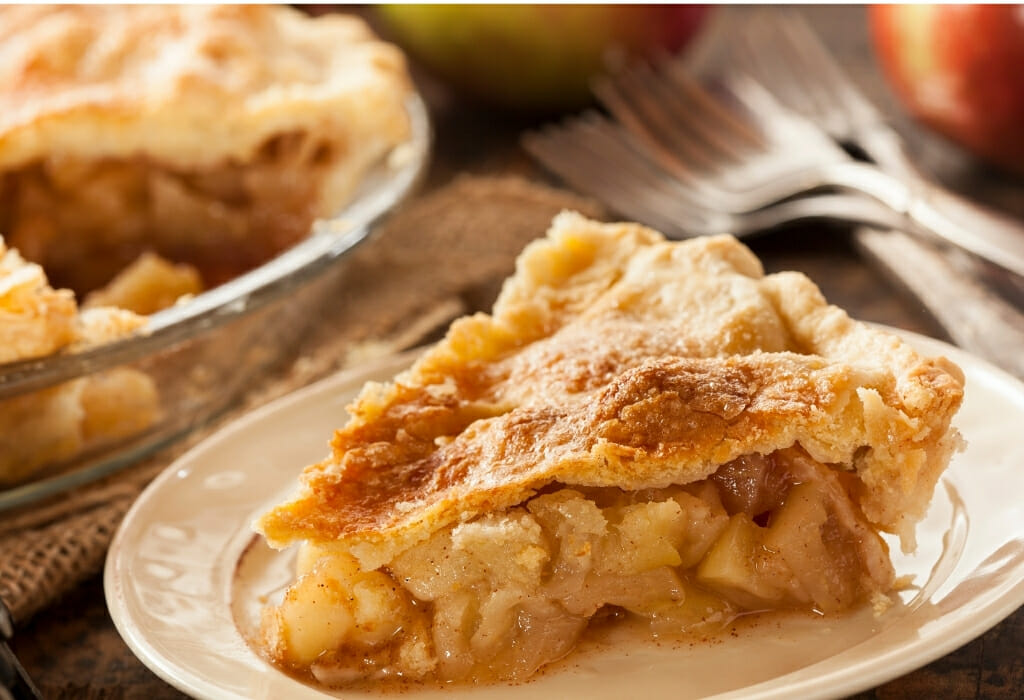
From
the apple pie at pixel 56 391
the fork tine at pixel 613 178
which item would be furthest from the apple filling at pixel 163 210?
the apple pie at pixel 56 391

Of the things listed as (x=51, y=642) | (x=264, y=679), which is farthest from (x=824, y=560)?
(x=51, y=642)

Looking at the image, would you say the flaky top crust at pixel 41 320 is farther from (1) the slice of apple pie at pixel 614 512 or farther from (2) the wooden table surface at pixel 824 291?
(1) the slice of apple pie at pixel 614 512

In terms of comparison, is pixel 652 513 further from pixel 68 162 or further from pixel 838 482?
pixel 68 162

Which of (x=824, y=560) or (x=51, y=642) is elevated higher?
(x=824, y=560)

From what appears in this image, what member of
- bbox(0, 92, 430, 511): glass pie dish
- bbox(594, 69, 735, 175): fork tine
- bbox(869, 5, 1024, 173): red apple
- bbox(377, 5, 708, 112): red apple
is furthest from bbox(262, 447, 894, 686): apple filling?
bbox(377, 5, 708, 112): red apple

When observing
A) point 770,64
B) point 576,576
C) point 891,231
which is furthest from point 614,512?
point 770,64

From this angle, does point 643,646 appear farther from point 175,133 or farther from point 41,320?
point 175,133
